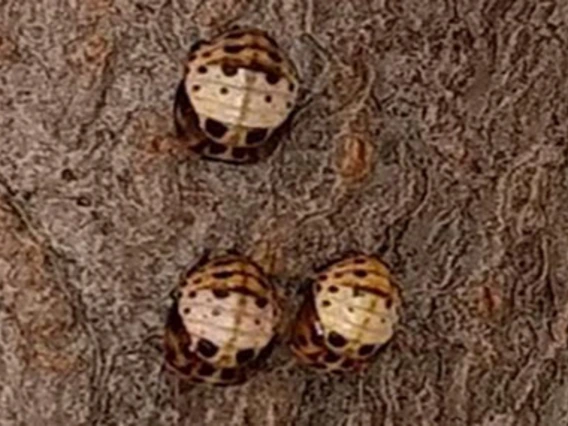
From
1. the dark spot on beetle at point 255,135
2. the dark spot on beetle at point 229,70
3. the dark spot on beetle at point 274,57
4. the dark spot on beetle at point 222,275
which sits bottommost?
the dark spot on beetle at point 222,275

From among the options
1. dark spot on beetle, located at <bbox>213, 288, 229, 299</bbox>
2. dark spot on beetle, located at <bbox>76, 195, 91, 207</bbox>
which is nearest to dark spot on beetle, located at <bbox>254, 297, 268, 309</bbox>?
dark spot on beetle, located at <bbox>213, 288, 229, 299</bbox>

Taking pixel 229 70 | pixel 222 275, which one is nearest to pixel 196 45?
pixel 229 70

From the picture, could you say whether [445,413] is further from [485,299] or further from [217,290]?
[217,290]

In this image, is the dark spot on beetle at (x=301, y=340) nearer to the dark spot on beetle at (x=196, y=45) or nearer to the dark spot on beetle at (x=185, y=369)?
the dark spot on beetle at (x=185, y=369)

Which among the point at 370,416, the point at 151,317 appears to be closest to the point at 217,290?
the point at 151,317

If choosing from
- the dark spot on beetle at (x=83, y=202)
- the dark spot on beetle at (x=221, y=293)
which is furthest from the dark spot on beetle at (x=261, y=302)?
the dark spot on beetle at (x=83, y=202)

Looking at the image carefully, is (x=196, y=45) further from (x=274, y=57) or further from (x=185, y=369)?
(x=185, y=369)

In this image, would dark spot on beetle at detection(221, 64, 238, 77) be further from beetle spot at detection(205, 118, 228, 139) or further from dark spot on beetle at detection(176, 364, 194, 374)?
dark spot on beetle at detection(176, 364, 194, 374)
